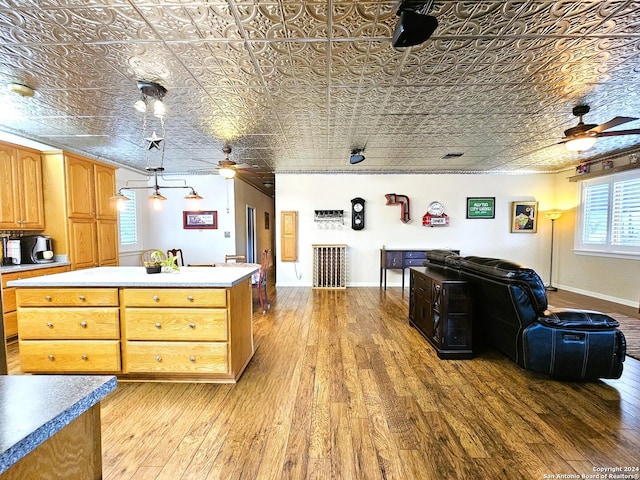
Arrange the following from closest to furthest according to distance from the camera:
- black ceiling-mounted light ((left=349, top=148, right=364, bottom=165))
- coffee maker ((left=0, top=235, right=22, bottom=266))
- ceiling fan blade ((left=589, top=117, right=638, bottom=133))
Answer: ceiling fan blade ((left=589, top=117, right=638, bottom=133)), coffee maker ((left=0, top=235, right=22, bottom=266)), black ceiling-mounted light ((left=349, top=148, right=364, bottom=165))

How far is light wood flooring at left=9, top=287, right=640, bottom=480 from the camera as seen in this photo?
5.40 feet

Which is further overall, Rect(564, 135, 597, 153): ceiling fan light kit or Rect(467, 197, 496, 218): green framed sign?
Rect(467, 197, 496, 218): green framed sign

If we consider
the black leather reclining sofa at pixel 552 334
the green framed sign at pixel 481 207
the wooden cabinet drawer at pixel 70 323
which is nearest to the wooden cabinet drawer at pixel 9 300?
the wooden cabinet drawer at pixel 70 323

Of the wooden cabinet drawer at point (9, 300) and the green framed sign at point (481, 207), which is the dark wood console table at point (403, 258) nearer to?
the green framed sign at point (481, 207)

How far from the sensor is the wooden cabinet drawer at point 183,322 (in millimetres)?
2395

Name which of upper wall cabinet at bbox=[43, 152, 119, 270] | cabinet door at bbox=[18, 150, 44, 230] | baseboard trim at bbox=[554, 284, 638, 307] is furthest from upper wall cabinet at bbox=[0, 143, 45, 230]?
baseboard trim at bbox=[554, 284, 638, 307]

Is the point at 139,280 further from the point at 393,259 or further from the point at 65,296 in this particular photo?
the point at 393,259

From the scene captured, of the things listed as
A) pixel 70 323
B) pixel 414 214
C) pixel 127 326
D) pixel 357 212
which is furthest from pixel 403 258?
pixel 70 323

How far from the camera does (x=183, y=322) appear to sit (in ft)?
7.86

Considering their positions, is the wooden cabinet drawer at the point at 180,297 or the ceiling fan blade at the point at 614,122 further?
the ceiling fan blade at the point at 614,122

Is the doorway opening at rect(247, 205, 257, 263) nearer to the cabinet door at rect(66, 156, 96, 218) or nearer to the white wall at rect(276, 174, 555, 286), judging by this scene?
the white wall at rect(276, 174, 555, 286)

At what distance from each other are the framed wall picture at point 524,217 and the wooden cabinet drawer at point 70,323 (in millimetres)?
7369

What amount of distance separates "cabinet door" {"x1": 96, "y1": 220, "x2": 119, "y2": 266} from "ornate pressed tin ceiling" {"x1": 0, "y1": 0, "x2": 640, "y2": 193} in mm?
1342

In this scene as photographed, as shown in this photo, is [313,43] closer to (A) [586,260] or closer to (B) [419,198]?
(B) [419,198]
